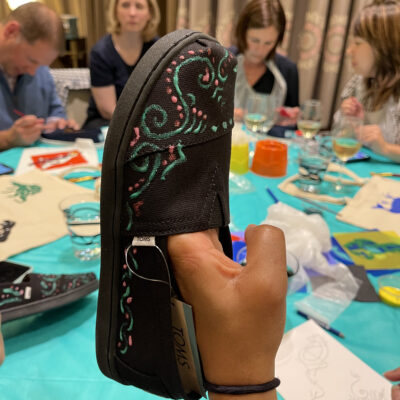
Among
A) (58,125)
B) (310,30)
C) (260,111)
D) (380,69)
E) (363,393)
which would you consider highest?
(310,30)

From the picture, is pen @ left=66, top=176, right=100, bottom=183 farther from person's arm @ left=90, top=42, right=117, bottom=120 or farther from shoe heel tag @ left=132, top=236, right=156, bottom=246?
person's arm @ left=90, top=42, right=117, bottom=120

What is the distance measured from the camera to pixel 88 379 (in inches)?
20.8

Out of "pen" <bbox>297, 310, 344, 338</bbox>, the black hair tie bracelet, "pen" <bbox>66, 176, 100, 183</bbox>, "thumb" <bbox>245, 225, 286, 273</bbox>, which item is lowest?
"pen" <bbox>297, 310, 344, 338</bbox>

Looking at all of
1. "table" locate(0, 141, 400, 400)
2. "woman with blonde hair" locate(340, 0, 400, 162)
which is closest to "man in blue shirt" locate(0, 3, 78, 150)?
"table" locate(0, 141, 400, 400)

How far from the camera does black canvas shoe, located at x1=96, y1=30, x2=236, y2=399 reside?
42 centimetres

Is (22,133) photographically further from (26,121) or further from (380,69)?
(380,69)

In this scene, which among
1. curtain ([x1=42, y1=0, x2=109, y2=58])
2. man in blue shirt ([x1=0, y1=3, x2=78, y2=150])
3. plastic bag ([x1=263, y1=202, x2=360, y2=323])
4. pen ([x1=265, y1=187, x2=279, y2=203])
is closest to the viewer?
plastic bag ([x1=263, y1=202, x2=360, y2=323])

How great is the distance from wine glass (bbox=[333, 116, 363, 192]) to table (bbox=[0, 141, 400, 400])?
1.78 ft

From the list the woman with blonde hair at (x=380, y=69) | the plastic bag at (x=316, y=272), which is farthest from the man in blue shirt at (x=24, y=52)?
the woman with blonde hair at (x=380, y=69)

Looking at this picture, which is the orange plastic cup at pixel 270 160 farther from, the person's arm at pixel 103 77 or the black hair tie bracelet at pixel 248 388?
the person's arm at pixel 103 77

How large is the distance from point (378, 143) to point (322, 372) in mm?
995

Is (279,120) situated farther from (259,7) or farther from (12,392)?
(12,392)

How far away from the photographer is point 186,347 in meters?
0.47

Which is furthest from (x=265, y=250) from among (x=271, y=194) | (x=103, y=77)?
(x=103, y=77)
